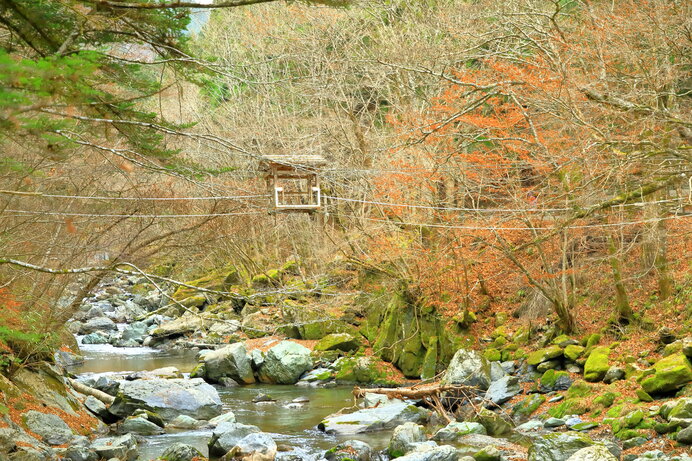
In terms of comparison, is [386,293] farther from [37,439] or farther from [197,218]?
[37,439]

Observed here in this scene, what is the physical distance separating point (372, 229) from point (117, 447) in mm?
7908

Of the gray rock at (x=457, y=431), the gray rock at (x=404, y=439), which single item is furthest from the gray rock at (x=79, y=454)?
the gray rock at (x=457, y=431)

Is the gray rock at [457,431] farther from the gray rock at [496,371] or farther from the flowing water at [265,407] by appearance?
the gray rock at [496,371]

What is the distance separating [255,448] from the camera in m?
9.80

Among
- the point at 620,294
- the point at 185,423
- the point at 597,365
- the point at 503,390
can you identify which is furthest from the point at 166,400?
the point at 620,294

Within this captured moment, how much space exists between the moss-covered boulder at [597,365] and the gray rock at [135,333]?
14939 mm

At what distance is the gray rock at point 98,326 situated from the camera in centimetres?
2362

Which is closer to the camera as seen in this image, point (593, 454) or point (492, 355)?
point (593, 454)

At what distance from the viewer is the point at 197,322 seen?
2252 centimetres

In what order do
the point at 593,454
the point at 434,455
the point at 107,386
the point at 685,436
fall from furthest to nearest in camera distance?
1. the point at 107,386
2. the point at 434,455
3. the point at 685,436
4. the point at 593,454

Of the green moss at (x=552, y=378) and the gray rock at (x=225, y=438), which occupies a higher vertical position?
the green moss at (x=552, y=378)

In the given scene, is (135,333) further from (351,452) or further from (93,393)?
(351,452)

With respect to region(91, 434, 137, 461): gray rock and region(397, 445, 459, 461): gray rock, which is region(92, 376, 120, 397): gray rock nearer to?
region(91, 434, 137, 461): gray rock

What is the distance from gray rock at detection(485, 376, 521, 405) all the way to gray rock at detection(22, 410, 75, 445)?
6.81 meters
